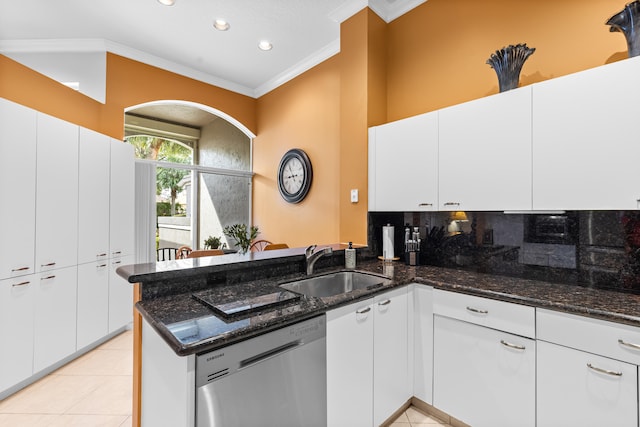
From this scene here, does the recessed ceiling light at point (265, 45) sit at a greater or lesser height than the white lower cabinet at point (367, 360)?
greater

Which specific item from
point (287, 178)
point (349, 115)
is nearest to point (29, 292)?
point (287, 178)

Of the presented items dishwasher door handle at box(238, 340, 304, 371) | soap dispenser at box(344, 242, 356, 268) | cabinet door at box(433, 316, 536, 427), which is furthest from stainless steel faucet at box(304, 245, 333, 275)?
cabinet door at box(433, 316, 536, 427)

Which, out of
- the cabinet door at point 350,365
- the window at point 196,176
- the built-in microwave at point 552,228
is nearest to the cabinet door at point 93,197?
the window at point 196,176

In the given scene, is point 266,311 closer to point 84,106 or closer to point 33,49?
point 84,106

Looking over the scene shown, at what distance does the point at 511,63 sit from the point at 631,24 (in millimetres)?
518

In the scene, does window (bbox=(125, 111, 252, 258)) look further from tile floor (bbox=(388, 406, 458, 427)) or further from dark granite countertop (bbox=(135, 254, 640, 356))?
tile floor (bbox=(388, 406, 458, 427))

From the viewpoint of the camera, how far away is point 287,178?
154 inches

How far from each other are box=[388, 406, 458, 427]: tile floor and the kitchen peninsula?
0.22 feet

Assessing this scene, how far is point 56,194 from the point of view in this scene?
7.72ft

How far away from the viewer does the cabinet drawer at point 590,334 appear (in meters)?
1.20

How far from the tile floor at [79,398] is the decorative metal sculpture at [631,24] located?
3.52 meters

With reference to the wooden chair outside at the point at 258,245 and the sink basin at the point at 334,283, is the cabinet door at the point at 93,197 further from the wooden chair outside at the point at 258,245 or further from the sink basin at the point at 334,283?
the sink basin at the point at 334,283

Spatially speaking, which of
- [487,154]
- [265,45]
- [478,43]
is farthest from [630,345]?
[265,45]

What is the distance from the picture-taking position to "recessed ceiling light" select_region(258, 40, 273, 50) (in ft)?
10.5
